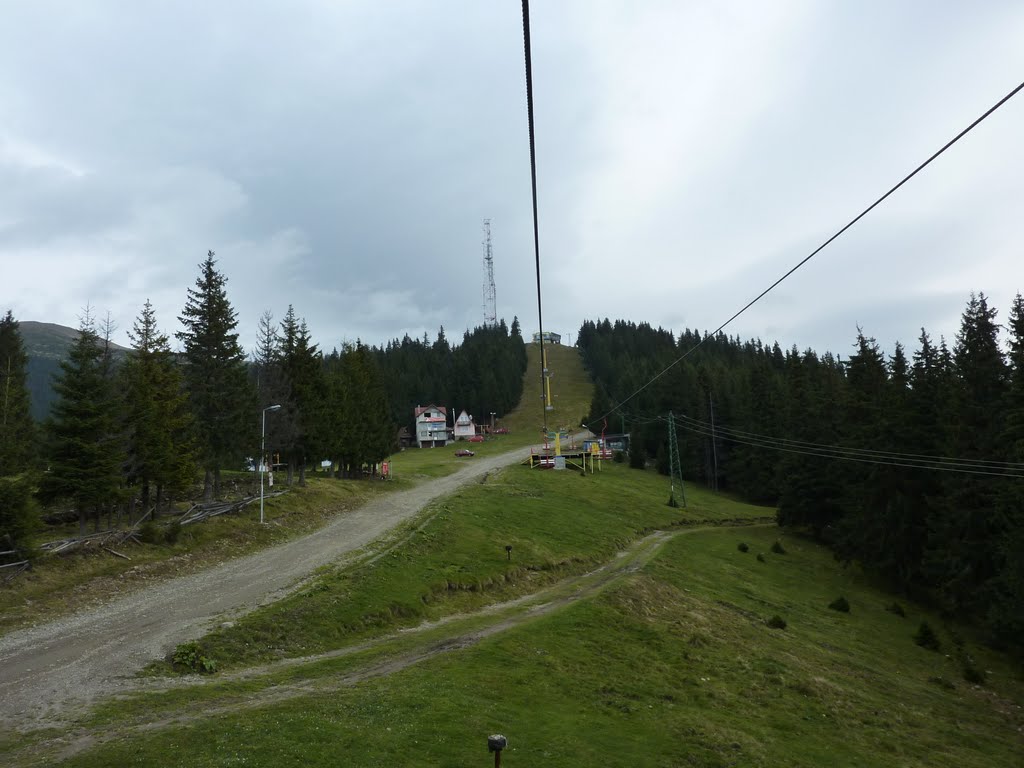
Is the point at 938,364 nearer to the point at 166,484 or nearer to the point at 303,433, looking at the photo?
the point at 303,433

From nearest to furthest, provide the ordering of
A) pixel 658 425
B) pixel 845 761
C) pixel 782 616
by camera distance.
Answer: pixel 845 761
pixel 782 616
pixel 658 425

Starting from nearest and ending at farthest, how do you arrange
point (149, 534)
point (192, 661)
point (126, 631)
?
point (192, 661) → point (126, 631) → point (149, 534)

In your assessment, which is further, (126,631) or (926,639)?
(926,639)

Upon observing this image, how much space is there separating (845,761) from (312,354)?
4790 cm

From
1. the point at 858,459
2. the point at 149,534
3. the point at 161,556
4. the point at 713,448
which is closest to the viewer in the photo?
the point at 161,556

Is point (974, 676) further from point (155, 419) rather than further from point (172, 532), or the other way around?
point (155, 419)

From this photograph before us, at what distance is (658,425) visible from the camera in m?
105

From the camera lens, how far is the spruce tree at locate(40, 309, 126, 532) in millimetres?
29469

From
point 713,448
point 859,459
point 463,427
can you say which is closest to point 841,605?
point 859,459

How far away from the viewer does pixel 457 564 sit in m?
32.3

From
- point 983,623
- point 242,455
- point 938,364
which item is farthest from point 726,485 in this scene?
point 242,455

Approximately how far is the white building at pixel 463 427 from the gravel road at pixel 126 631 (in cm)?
10391

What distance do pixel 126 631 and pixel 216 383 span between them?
24375mm

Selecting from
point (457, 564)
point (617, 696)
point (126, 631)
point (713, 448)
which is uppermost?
point (713, 448)
